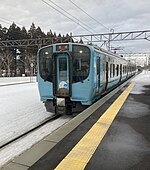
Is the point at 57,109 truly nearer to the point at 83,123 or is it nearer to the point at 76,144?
the point at 83,123

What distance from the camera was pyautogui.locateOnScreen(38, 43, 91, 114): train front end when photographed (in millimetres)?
7980

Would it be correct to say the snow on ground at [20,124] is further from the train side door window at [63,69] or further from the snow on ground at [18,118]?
the train side door window at [63,69]

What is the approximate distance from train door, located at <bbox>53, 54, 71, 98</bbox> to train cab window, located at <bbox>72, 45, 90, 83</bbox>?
286 mm

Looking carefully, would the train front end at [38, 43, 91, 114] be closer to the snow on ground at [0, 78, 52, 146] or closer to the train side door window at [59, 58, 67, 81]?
the train side door window at [59, 58, 67, 81]

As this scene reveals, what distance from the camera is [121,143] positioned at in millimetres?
4090

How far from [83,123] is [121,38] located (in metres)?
22.3

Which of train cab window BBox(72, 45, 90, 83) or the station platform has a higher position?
train cab window BBox(72, 45, 90, 83)

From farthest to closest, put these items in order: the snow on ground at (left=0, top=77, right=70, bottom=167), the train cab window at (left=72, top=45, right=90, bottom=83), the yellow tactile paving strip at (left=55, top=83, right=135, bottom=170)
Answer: the train cab window at (left=72, top=45, right=90, bottom=83), the snow on ground at (left=0, top=77, right=70, bottom=167), the yellow tactile paving strip at (left=55, top=83, right=135, bottom=170)

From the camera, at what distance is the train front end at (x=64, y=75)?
798 centimetres

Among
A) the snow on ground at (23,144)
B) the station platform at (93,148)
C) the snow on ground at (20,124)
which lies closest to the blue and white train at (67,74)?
the snow on ground at (20,124)

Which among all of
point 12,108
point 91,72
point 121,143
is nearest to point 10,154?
point 121,143

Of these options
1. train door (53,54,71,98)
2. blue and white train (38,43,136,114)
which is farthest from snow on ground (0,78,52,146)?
train door (53,54,71,98)

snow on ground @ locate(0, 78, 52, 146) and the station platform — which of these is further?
snow on ground @ locate(0, 78, 52, 146)

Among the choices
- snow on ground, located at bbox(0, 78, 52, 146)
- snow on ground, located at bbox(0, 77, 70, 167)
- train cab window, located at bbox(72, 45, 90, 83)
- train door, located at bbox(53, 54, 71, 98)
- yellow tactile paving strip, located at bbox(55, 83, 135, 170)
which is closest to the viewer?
yellow tactile paving strip, located at bbox(55, 83, 135, 170)
